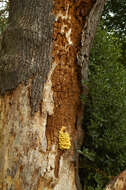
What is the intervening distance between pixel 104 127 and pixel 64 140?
2.18 ft

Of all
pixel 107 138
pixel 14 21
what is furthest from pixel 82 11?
pixel 107 138

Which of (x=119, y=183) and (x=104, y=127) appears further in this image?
(x=104, y=127)

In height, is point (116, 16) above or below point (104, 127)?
above

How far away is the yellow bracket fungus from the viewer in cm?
269

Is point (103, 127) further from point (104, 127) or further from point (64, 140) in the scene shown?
point (64, 140)

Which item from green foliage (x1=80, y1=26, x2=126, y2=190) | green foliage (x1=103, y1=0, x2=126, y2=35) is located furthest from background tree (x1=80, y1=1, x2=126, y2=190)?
green foliage (x1=103, y1=0, x2=126, y2=35)

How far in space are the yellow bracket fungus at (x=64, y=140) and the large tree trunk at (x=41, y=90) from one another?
0.01 m

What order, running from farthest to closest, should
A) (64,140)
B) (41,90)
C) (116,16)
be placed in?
(116,16)
(64,140)
(41,90)

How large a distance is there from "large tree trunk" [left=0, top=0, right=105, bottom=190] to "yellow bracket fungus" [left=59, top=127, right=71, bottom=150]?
11 mm

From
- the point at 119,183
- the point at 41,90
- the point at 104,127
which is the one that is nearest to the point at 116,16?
the point at 104,127

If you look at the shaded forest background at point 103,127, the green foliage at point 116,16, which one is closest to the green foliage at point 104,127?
the shaded forest background at point 103,127

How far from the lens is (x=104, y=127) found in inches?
124

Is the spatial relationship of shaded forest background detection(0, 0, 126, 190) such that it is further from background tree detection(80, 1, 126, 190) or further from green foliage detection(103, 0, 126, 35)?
green foliage detection(103, 0, 126, 35)

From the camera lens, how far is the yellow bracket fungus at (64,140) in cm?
269
